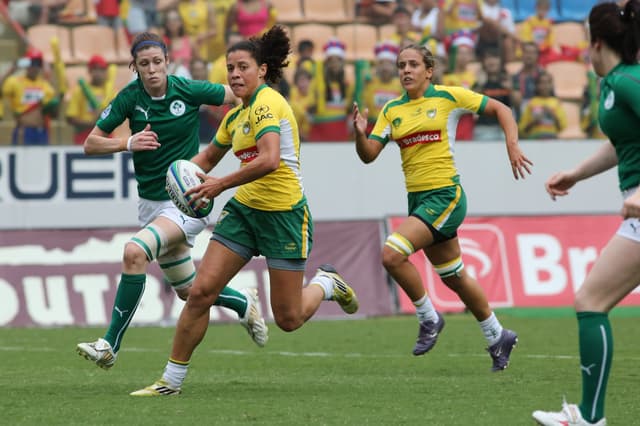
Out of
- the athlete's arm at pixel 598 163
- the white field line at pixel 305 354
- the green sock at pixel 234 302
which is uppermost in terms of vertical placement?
the athlete's arm at pixel 598 163

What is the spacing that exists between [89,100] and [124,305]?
937cm

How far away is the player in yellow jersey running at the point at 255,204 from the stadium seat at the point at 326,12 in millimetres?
11032

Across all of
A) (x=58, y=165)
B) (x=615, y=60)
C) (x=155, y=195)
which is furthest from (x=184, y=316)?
(x=58, y=165)

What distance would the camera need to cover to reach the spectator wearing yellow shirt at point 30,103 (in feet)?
56.0

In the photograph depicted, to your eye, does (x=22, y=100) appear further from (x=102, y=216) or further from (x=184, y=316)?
(x=184, y=316)

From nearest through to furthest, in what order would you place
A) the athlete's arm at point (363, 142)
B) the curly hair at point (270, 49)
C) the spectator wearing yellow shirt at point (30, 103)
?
the curly hair at point (270, 49)
the athlete's arm at point (363, 142)
the spectator wearing yellow shirt at point (30, 103)

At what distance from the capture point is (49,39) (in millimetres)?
17656

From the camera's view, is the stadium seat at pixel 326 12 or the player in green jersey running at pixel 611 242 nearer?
the player in green jersey running at pixel 611 242

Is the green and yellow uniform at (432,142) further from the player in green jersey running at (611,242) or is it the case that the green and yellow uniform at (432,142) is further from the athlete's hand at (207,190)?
the player in green jersey running at (611,242)


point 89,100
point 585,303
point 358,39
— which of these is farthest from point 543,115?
point 585,303

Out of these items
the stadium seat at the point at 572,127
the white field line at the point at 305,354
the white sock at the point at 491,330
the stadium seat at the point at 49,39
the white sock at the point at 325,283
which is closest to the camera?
the white sock at the point at 325,283

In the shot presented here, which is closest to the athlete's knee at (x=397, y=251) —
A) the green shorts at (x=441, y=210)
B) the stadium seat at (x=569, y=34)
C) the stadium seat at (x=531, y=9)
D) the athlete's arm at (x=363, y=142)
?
the green shorts at (x=441, y=210)

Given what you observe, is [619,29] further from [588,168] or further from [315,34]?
[315,34]

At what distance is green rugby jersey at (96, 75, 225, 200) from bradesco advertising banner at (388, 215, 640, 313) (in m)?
7.47
